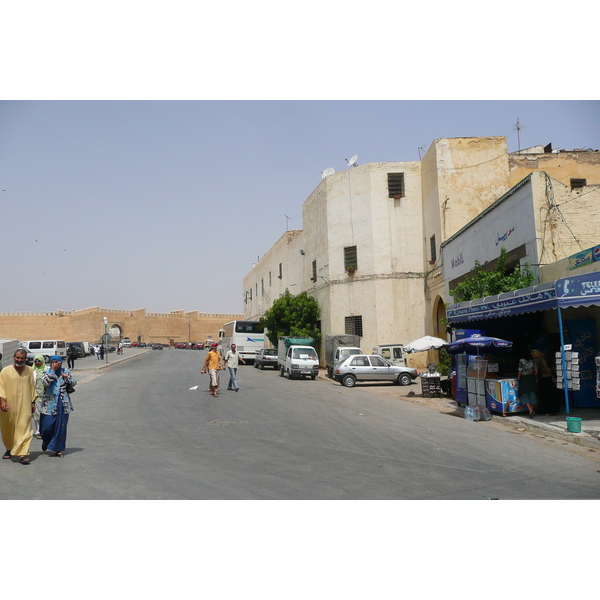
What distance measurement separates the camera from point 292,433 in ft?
33.6

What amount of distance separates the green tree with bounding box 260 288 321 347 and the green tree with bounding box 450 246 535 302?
52.6 ft

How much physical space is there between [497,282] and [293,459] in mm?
10569

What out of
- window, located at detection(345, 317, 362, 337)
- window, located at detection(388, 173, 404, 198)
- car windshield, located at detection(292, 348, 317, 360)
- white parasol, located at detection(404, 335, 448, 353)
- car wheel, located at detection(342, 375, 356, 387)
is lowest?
car wheel, located at detection(342, 375, 356, 387)

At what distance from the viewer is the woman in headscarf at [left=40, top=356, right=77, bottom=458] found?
8078 millimetres

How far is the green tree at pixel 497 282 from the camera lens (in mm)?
15172

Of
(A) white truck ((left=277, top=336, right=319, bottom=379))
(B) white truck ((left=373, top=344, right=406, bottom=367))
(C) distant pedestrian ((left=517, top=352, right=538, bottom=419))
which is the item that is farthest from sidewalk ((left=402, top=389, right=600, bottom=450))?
(B) white truck ((left=373, top=344, right=406, bottom=367))

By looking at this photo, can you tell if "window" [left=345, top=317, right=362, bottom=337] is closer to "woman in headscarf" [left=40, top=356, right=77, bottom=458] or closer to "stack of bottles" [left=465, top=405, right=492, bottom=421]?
"stack of bottles" [left=465, top=405, right=492, bottom=421]

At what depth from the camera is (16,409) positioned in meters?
7.82

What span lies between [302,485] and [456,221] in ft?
73.9

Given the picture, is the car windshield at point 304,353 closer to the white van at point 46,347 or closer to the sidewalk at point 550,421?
the sidewalk at point 550,421

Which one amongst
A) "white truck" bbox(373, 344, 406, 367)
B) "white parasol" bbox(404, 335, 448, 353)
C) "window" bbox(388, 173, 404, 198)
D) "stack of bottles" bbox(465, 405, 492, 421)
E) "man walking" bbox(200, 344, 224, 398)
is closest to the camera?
"stack of bottles" bbox(465, 405, 492, 421)

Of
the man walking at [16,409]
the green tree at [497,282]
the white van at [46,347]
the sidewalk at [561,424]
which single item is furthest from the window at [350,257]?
the man walking at [16,409]

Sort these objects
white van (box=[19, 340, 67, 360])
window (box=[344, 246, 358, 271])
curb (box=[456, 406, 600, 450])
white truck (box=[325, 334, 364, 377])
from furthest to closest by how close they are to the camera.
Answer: white van (box=[19, 340, 67, 360]) → window (box=[344, 246, 358, 271]) → white truck (box=[325, 334, 364, 377]) → curb (box=[456, 406, 600, 450])

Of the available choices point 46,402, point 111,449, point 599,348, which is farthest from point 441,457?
point 599,348
